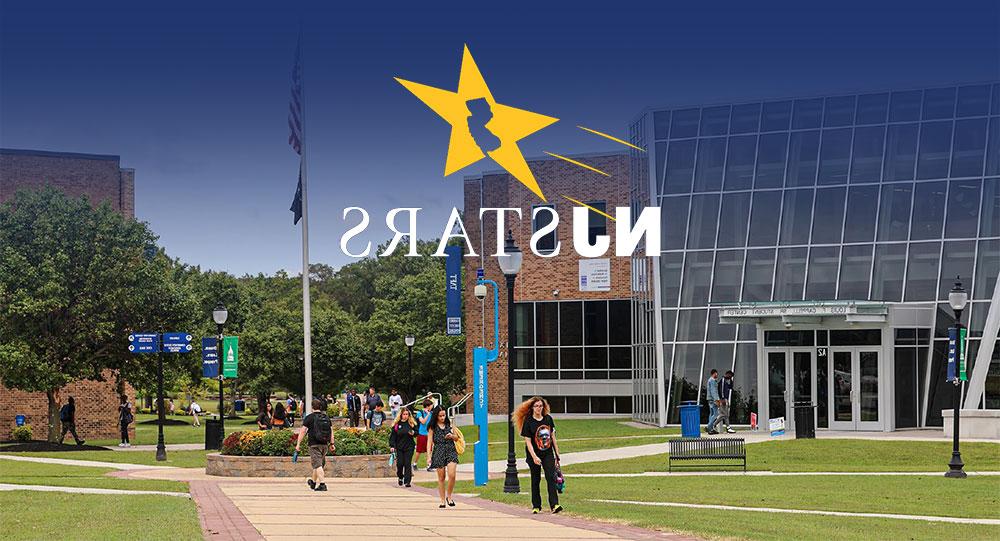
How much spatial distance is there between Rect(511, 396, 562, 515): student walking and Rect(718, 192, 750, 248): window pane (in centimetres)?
2662

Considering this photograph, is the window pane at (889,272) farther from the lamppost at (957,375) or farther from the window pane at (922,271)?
the lamppost at (957,375)

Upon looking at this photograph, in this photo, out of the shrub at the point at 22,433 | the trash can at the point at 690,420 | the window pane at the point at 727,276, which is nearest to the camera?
the trash can at the point at 690,420

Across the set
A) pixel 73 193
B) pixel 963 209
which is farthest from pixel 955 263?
pixel 73 193

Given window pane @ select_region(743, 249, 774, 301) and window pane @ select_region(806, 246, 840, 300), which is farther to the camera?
window pane @ select_region(743, 249, 774, 301)

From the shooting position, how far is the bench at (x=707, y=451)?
2794 cm

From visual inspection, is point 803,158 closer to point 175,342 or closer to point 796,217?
point 796,217

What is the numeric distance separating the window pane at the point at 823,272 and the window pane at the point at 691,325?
3886mm

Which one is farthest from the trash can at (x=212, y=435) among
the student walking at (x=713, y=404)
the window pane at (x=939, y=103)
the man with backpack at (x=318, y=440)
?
the window pane at (x=939, y=103)

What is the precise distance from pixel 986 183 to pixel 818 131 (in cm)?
579

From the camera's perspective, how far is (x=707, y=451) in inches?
1121

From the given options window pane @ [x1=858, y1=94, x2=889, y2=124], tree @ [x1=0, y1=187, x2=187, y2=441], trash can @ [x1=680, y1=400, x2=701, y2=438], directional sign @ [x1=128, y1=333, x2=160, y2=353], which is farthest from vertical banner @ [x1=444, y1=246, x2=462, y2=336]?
directional sign @ [x1=128, y1=333, x2=160, y2=353]

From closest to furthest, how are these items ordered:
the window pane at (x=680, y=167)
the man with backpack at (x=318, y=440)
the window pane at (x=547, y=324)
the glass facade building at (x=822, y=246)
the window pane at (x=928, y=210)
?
the man with backpack at (x=318, y=440), the glass facade building at (x=822, y=246), the window pane at (x=928, y=210), the window pane at (x=680, y=167), the window pane at (x=547, y=324)

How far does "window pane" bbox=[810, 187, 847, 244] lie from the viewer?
138 feet

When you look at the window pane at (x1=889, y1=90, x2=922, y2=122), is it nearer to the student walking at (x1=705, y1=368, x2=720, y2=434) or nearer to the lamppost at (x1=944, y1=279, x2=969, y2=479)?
the student walking at (x1=705, y1=368, x2=720, y2=434)
